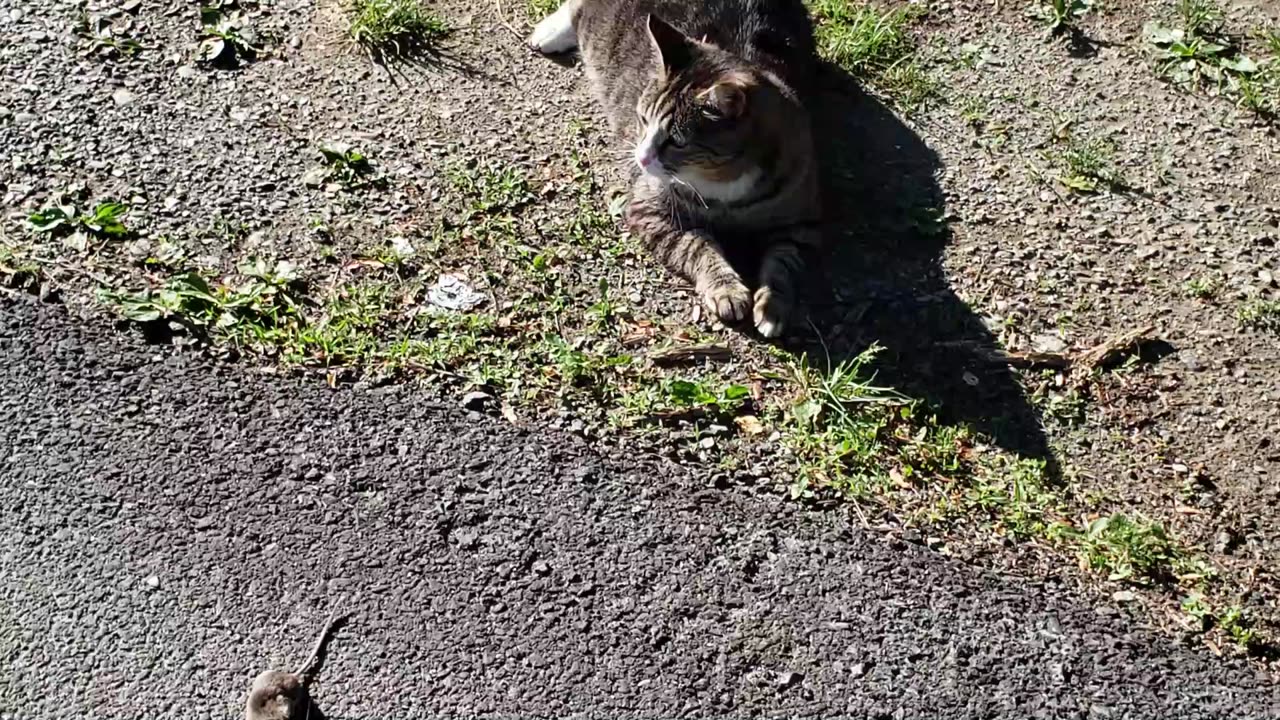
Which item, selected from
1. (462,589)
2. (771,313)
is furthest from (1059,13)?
(462,589)

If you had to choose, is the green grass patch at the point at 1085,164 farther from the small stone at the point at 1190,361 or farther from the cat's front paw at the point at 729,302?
the cat's front paw at the point at 729,302

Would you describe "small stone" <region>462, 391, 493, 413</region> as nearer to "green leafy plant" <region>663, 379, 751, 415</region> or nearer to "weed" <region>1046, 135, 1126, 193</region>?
"green leafy plant" <region>663, 379, 751, 415</region>

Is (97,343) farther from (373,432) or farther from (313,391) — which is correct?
(373,432)

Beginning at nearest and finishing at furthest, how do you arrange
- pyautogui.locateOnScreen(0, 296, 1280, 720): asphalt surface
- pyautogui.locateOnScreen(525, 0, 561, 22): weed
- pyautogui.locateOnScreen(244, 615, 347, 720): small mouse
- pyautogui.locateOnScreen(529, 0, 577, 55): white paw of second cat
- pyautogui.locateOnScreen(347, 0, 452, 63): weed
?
pyautogui.locateOnScreen(244, 615, 347, 720): small mouse → pyautogui.locateOnScreen(0, 296, 1280, 720): asphalt surface → pyautogui.locateOnScreen(347, 0, 452, 63): weed → pyautogui.locateOnScreen(529, 0, 577, 55): white paw of second cat → pyautogui.locateOnScreen(525, 0, 561, 22): weed

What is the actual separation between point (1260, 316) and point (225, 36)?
13.0 feet

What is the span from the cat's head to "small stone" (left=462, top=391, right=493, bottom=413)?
1.00 m

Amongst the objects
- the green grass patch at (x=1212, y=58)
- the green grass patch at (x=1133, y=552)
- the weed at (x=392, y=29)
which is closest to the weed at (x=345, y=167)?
the weed at (x=392, y=29)

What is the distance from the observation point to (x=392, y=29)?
16.4 feet

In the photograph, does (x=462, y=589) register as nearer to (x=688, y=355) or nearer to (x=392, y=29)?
(x=688, y=355)

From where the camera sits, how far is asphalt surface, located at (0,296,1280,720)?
9.98ft

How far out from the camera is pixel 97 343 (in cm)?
381

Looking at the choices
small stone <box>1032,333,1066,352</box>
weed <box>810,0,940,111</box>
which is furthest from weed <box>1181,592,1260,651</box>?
weed <box>810,0,940,111</box>

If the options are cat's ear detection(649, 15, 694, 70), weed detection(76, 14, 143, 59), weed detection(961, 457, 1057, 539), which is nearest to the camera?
weed detection(961, 457, 1057, 539)

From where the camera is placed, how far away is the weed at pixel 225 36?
16.1ft
